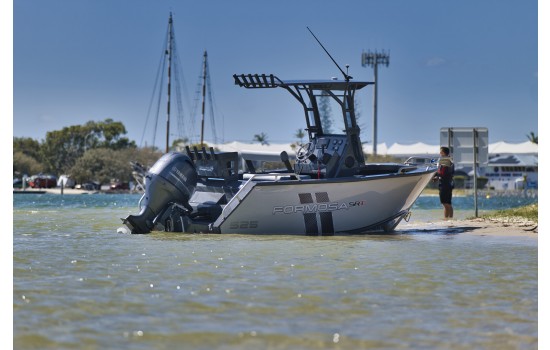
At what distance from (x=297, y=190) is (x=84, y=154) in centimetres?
11742

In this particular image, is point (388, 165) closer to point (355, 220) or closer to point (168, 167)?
point (355, 220)

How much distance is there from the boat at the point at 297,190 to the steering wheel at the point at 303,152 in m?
0.02

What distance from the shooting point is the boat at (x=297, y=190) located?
21.4 m

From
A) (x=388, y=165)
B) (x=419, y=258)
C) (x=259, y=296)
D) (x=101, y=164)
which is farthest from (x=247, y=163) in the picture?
(x=101, y=164)

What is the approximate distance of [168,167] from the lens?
21.8m

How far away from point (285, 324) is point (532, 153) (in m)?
131

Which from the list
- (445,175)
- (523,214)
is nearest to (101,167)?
(523,214)

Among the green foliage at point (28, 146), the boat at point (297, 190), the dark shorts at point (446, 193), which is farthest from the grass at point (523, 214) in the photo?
the green foliage at point (28, 146)

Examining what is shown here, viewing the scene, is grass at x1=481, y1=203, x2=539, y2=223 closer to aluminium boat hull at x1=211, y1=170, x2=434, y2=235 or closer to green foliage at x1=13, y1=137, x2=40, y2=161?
aluminium boat hull at x1=211, y1=170, x2=434, y2=235

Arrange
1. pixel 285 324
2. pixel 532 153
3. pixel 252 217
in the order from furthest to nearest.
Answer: pixel 532 153, pixel 252 217, pixel 285 324

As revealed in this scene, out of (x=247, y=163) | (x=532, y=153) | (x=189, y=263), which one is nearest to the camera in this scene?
(x=189, y=263)

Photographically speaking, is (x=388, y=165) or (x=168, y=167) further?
(x=388, y=165)

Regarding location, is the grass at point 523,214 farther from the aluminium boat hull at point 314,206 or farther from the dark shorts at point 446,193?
the aluminium boat hull at point 314,206

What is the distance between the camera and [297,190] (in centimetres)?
2127
